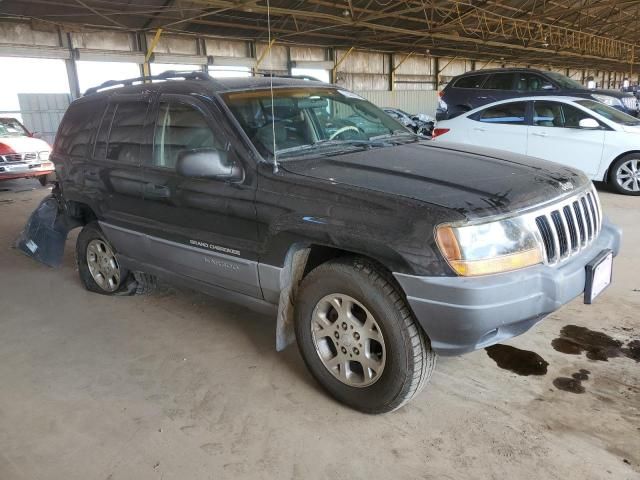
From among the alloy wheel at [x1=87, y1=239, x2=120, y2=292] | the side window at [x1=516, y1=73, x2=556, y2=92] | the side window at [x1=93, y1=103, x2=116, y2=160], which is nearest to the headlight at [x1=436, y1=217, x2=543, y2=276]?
the side window at [x1=93, y1=103, x2=116, y2=160]

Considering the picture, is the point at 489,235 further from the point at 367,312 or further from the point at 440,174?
the point at 367,312

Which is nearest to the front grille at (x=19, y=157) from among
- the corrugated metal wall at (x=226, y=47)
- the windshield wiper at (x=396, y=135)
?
the corrugated metal wall at (x=226, y=47)

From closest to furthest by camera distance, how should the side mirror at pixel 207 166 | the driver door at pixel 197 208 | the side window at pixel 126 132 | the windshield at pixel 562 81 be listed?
the side mirror at pixel 207 166
the driver door at pixel 197 208
the side window at pixel 126 132
the windshield at pixel 562 81

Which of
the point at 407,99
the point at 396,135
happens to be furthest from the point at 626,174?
the point at 407,99

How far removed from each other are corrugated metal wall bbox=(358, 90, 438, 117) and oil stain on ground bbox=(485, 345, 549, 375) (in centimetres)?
2134

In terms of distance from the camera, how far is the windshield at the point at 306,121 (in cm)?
296

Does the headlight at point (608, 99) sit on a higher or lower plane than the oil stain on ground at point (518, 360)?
higher

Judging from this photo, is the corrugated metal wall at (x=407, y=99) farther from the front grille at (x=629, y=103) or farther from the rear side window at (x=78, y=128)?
the rear side window at (x=78, y=128)

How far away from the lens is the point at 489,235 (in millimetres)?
2199

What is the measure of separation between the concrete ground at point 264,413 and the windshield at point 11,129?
8.66 meters

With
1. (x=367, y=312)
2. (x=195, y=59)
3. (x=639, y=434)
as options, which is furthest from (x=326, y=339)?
(x=195, y=59)

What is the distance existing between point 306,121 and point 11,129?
34.4ft

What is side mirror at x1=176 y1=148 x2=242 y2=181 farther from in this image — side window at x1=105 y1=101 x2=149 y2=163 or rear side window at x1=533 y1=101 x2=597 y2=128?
rear side window at x1=533 y1=101 x2=597 y2=128

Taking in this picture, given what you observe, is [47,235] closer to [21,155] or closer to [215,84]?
[215,84]
